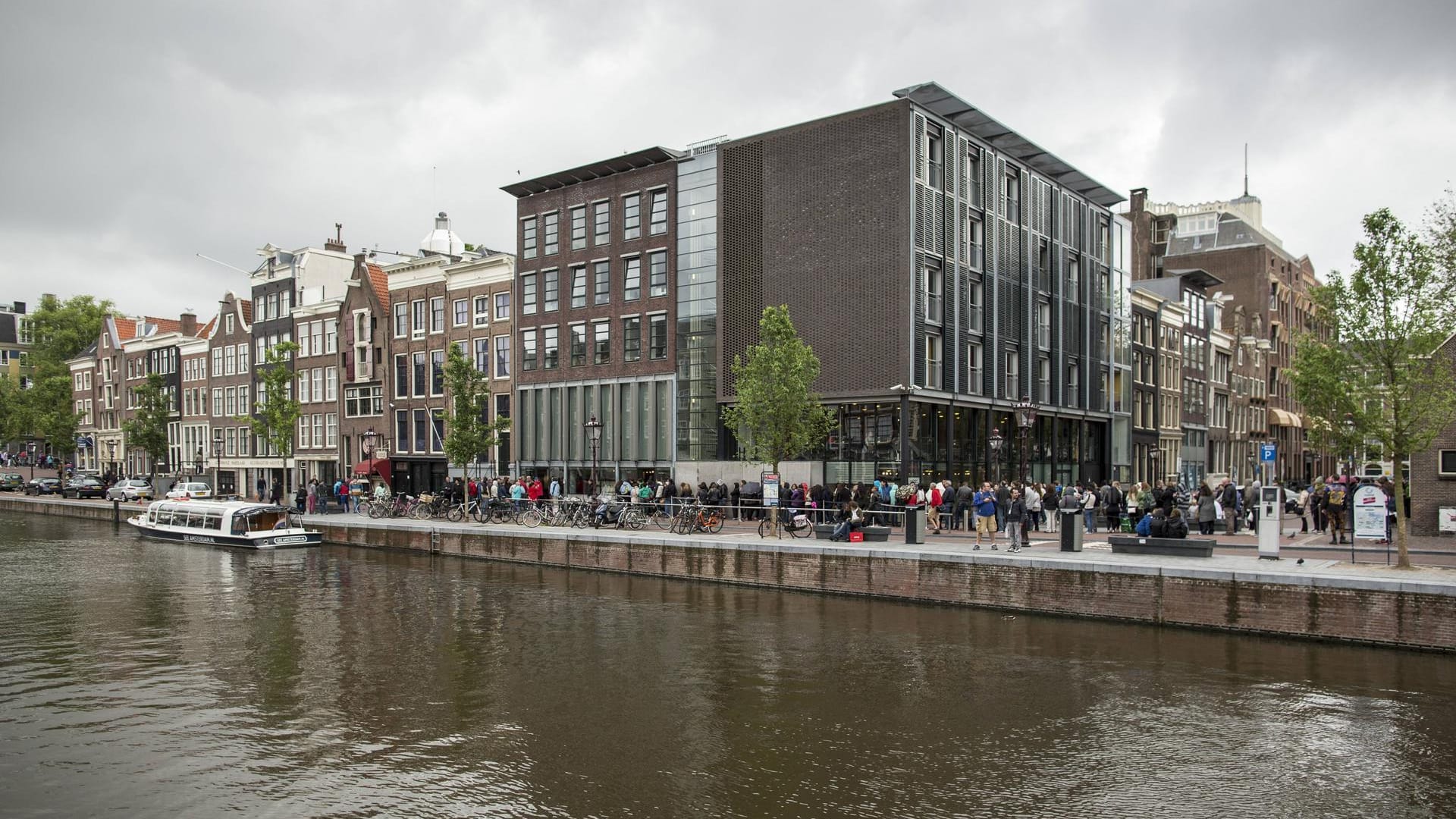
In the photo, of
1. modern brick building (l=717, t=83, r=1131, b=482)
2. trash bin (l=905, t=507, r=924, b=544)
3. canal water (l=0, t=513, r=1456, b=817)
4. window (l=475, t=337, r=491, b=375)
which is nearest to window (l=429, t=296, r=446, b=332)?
window (l=475, t=337, r=491, b=375)

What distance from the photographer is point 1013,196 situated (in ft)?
152

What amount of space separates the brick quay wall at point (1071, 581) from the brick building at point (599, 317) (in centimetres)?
1288

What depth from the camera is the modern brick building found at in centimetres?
3888

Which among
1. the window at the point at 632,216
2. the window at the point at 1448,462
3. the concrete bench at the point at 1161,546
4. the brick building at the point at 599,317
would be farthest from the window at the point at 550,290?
the window at the point at 1448,462

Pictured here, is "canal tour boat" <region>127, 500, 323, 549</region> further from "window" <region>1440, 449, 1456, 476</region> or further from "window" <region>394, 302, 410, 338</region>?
"window" <region>1440, 449, 1456, 476</region>

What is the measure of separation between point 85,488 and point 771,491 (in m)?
58.1

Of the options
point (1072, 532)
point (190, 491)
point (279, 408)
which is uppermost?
point (279, 408)

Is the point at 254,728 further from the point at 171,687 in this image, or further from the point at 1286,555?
the point at 1286,555

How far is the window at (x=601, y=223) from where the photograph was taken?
48594 millimetres

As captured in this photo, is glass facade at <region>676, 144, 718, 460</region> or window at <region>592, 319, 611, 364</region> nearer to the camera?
glass facade at <region>676, 144, 718, 460</region>

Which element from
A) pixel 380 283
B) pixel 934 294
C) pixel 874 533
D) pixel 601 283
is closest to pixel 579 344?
pixel 601 283

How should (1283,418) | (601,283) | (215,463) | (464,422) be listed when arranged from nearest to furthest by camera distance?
(464,422) → (601,283) → (215,463) → (1283,418)

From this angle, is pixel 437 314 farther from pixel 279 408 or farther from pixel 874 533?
Result: pixel 874 533

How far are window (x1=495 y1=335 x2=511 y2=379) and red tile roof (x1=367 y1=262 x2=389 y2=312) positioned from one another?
10455 millimetres
